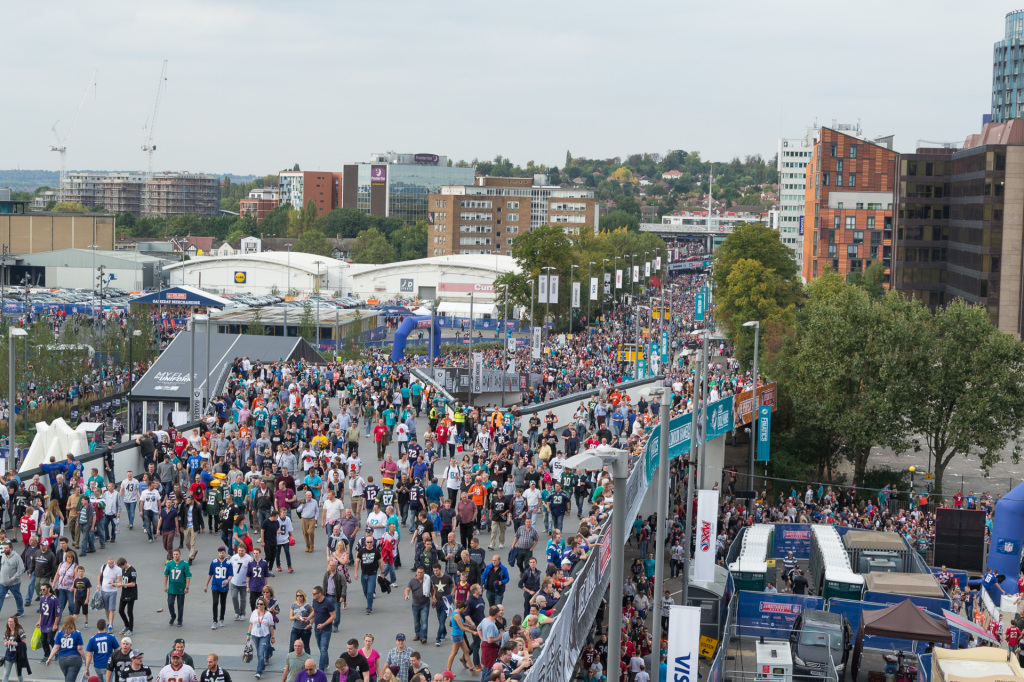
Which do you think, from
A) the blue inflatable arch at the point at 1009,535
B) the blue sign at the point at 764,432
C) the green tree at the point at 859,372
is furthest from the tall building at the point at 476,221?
the blue inflatable arch at the point at 1009,535

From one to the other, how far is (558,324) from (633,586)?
73544mm

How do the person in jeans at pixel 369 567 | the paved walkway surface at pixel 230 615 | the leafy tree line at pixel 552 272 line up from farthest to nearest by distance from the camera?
the leafy tree line at pixel 552 272 → the person in jeans at pixel 369 567 → the paved walkway surface at pixel 230 615

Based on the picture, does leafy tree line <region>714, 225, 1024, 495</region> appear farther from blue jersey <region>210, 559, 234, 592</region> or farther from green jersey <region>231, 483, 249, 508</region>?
blue jersey <region>210, 559, 234, 592</region>

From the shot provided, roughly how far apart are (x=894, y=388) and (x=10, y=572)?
30412 millimetres

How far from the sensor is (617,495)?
388 inches

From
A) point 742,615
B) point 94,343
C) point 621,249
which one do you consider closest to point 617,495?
point 742,615

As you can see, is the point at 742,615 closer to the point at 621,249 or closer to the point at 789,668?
the point at 789,668

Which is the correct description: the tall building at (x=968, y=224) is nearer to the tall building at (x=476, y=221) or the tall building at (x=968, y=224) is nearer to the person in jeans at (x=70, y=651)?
the person in jeans at (x=70, y=651)

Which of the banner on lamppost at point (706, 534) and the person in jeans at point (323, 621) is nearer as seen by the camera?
the person in jeans at point (323, 621)

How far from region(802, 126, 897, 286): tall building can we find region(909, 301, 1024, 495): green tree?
7549 centimetres

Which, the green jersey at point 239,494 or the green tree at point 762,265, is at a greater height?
the green tree at point 762,265

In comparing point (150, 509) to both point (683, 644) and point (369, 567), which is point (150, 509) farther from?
A: point (683, 644)

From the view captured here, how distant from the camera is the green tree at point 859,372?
39.3m

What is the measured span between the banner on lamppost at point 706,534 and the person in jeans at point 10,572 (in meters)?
10.3
